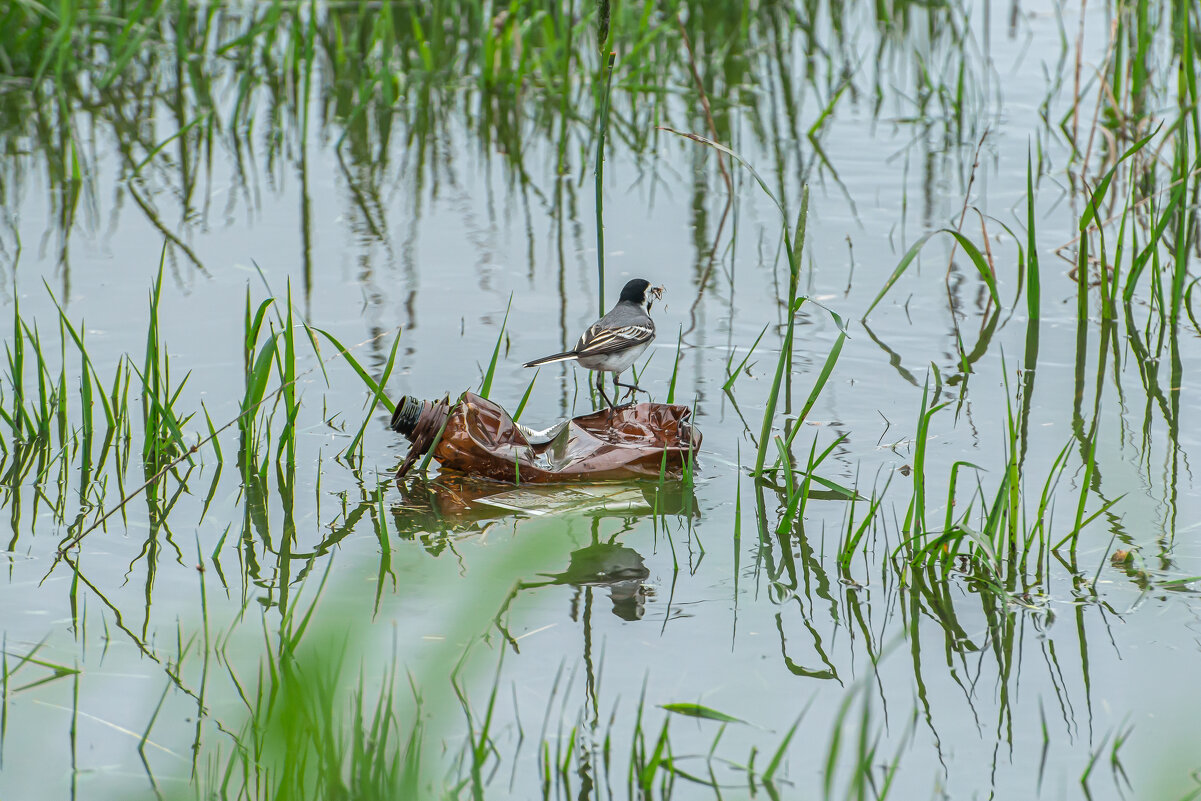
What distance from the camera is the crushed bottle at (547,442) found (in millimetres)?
4227

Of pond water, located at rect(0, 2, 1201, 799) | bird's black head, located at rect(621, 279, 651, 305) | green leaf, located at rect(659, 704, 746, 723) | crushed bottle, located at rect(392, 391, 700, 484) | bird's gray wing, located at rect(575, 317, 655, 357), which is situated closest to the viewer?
pond water, located at rect(0, 2, 1201, 799)

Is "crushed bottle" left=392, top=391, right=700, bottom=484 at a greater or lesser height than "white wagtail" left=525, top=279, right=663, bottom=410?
lesser

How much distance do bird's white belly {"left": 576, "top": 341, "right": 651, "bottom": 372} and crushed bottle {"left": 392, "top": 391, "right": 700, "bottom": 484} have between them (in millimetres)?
235

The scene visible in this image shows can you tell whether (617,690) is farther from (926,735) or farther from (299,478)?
(299,478)

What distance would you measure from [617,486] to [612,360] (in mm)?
541

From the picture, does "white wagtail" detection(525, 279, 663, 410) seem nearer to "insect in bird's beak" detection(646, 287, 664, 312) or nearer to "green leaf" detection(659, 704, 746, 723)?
"insect in bird's beak" detection(646, 287, 664, 312)

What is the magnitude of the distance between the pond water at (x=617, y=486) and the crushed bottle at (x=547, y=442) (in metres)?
0.12

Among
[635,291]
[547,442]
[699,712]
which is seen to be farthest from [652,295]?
[699,712]

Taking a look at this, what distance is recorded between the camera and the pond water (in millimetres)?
2777

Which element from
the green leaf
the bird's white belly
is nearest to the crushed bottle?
the bird's white belly

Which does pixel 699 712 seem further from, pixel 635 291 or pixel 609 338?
pixel 635 291

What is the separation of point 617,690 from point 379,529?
0.98 m

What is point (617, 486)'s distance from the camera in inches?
168

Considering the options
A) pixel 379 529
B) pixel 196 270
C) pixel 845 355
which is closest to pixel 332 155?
pixel 196 270
